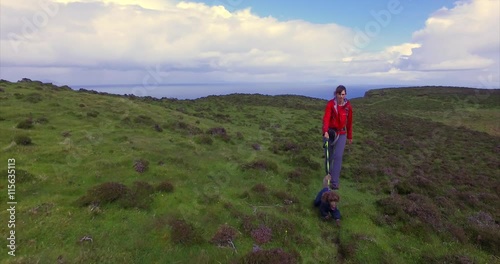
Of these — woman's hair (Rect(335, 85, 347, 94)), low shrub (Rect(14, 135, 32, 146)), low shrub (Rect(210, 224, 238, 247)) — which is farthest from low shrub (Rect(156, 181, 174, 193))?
low shrub (Rect(14, 135, 32, 146))

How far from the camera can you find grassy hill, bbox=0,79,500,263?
32.6 ft

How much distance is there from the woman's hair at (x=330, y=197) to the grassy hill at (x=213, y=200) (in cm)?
88

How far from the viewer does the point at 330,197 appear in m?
12.8

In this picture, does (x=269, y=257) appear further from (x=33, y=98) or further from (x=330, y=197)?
(x=33, y=98)

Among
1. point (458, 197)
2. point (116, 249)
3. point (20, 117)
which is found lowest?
point (458, 197)

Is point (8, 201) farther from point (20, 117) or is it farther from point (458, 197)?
point (458, 197)

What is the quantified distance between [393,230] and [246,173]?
8414mm

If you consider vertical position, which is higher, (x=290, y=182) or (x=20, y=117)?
(x=20, y=117)

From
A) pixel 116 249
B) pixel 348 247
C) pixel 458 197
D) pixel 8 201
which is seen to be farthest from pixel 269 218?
pixel 458 197

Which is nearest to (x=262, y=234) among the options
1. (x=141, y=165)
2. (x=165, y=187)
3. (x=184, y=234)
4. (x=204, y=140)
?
(x=184, y=234)

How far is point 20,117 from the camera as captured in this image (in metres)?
25.9

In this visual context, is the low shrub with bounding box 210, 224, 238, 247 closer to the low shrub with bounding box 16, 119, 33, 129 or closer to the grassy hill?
→ the grassy hill

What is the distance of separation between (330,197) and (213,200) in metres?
4.92

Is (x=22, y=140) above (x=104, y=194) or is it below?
above
